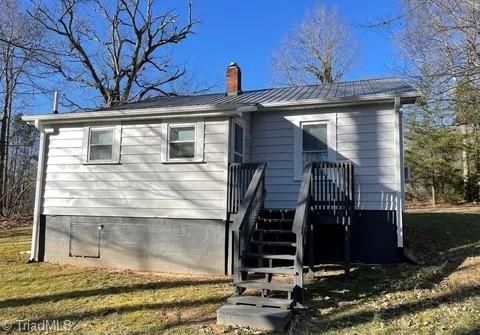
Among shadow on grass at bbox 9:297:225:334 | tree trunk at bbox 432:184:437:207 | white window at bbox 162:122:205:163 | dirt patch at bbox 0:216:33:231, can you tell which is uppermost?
white window at bbox 162:122:205:163

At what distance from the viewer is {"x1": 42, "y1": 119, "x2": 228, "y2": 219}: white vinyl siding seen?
352 inches

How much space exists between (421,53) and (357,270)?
547 cm

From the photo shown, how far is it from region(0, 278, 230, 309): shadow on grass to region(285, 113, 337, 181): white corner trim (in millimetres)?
3073

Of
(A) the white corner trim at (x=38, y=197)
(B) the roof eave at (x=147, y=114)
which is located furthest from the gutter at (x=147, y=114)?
(A) the white corner trim at (x=38, y=197)

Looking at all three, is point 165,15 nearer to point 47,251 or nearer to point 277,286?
point 47,251

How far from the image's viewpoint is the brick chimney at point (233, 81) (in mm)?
11984

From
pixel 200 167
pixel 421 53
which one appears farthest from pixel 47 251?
pixel 421 53

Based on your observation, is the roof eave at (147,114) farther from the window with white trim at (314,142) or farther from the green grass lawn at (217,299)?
the green grass lawn at (217,299)

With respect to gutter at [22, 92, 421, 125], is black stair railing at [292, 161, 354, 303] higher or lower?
lower

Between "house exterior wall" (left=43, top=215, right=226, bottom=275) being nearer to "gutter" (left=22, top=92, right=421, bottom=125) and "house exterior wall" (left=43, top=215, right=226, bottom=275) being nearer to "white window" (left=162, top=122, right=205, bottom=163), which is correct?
"white window" (left=162, top=122, right=205, bottom=163)

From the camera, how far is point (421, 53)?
396 inches

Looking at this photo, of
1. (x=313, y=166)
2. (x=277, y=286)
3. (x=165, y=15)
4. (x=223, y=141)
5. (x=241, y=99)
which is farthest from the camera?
(x=165, y=15)

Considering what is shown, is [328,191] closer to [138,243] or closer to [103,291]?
[138,243]

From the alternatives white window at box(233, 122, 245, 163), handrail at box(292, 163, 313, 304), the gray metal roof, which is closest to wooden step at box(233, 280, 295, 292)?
handrail at box(292, 163, 313, 304)
